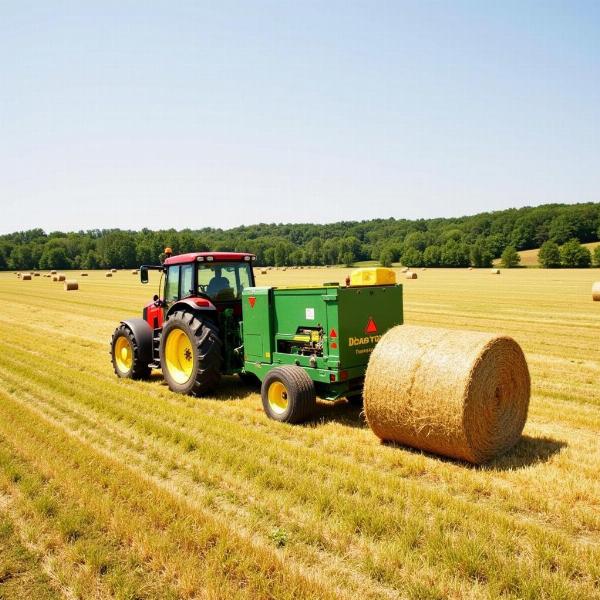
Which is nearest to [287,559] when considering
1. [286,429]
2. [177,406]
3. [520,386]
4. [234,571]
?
[234,571]

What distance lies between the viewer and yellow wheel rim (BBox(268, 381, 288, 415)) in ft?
21.9

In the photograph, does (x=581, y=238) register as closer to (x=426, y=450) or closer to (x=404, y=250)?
(x=404, y=250)

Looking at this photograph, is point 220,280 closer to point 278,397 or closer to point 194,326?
point 194,326

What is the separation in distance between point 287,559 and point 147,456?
95.8 inches

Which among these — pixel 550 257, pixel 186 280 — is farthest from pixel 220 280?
pixel 550 257

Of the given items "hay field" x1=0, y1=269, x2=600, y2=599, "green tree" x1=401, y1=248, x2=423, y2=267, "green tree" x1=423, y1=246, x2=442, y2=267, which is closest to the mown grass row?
"hay field" x1=0, y1=269, x2=600, y2=599

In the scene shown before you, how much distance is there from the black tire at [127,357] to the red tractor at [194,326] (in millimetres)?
17

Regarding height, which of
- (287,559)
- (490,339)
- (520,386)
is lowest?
(287,559)

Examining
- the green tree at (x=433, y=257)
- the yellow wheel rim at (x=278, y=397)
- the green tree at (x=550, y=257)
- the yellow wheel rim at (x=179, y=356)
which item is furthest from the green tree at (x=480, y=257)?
the yellow wheel rim at (x=278, y=397)

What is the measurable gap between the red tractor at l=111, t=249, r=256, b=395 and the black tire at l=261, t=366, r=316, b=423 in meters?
1.20

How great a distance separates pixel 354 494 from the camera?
4.44 metres

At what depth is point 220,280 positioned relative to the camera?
8.47m

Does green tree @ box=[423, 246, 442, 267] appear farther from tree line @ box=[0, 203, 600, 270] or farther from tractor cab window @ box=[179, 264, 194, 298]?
tractor cab window @ box=[179, 264, 194, 298]

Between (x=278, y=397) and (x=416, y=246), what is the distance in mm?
88919
